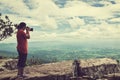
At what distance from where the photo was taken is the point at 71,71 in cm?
2094

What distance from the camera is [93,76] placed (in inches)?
830

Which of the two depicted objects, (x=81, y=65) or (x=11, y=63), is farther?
(x=11, y=63)

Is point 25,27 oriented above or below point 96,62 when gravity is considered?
above

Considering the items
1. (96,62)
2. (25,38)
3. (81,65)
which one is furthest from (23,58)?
(96,62)

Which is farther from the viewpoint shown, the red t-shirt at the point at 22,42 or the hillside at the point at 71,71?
the hillside at the point at 71,71

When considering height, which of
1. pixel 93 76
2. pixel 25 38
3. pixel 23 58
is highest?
pixel 25 38

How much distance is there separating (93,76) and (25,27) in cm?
617

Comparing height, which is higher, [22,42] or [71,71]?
[22,42]

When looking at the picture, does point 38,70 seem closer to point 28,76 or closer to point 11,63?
point 28,76

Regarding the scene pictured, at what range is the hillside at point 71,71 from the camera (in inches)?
796

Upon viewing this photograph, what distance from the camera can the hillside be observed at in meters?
20.2

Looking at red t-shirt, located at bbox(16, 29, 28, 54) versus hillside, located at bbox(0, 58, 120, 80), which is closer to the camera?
red t-shirt, located at bbox(16, 29, 28, 54)

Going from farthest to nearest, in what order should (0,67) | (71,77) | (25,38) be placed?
(0,67) < (71,77) < (25,38)

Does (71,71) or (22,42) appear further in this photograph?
(71,71)
